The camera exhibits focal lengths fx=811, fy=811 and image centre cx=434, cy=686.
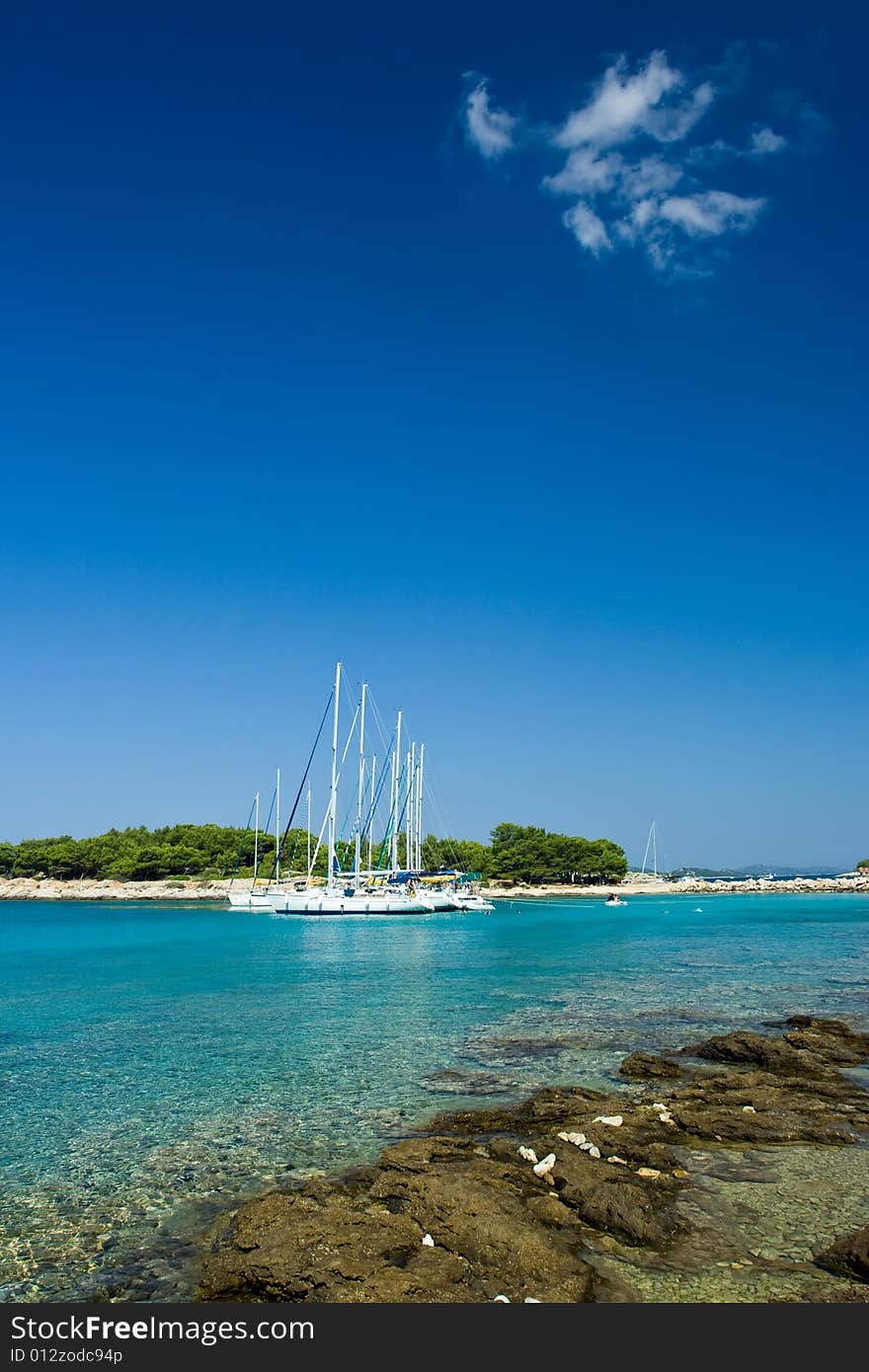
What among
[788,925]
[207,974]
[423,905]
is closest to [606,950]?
[207,974]

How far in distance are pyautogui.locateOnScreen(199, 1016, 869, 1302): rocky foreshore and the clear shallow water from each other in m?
1.47

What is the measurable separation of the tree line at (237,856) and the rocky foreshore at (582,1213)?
410ft

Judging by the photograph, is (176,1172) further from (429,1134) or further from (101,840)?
(101,840)

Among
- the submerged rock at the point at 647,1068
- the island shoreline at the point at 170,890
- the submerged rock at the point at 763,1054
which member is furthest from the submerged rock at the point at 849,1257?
the island shoreline at the point at 170,890

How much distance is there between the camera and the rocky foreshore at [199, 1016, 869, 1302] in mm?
8852

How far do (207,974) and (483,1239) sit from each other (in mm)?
37547

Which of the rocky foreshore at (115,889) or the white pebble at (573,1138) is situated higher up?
the white pebble at (573,1138)

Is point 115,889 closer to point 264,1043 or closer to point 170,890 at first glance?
point 170,890

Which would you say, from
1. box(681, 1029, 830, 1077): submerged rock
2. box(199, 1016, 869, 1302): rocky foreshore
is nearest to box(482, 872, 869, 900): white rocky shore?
box(681, 1029, 830, 1077): submerged rock

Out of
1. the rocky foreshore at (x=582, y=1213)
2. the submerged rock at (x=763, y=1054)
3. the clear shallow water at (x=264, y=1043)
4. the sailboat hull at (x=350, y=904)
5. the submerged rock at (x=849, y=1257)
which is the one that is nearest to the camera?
the rocky foreshore at (x=582, y=1213)

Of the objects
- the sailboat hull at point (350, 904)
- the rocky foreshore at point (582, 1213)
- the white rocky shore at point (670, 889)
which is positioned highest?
the rocky foreshore at point (582, 1213)

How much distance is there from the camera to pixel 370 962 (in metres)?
47.8

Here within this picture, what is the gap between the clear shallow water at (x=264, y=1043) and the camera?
12.1 metres

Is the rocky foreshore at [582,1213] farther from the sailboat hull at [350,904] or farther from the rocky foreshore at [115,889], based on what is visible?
the rocky foreshore at [115,889]
